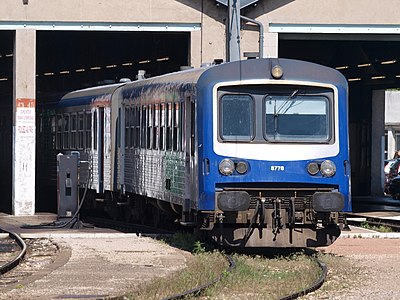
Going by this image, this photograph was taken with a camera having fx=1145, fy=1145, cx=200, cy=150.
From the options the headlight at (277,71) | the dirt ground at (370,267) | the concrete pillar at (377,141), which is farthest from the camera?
the concrete pillar at (377,141)

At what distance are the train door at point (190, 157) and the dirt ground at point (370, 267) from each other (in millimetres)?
2470

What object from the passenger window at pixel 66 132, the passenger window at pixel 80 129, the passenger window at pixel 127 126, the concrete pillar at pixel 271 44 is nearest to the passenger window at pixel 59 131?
the passenger window at pixel 66 132

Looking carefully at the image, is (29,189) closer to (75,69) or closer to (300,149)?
(300,149)

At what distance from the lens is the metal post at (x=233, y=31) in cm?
2500

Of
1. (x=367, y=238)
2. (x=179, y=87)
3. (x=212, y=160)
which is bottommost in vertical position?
(x=367, y=238)

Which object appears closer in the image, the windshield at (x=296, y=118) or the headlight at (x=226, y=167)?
the headlight at (x=226, y=167)

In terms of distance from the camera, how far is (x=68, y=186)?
2241 centimetres

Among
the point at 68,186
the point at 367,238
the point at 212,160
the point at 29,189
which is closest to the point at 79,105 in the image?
the point at 29,189

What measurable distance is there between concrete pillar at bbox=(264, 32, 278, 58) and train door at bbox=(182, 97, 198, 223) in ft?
29.3

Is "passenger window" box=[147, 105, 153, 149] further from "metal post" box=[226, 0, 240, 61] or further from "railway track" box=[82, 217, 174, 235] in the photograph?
"metal post" box=[226, 0, 240, 61]

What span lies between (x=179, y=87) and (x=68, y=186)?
511 centimetres

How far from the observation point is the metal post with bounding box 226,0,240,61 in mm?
25000

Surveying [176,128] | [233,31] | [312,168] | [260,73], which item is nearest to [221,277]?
[312,168]

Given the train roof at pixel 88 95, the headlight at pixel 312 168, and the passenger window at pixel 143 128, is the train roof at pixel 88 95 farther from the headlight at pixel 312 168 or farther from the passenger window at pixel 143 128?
the headlight at pixel 312 168
